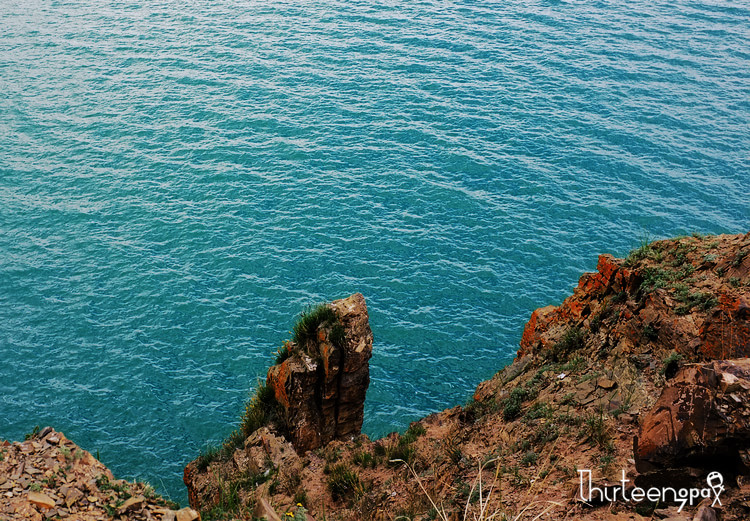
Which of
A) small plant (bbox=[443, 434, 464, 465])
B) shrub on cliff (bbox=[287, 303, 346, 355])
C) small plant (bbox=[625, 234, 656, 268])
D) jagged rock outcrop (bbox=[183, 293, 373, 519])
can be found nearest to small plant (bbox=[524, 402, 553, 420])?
small plant (bbox=[443, 434, 464, 465])

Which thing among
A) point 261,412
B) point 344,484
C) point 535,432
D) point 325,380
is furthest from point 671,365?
point 261,412

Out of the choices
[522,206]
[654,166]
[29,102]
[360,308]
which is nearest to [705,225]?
[654,166]

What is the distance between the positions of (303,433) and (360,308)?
3932mm

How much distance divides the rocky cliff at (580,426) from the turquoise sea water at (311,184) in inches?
264

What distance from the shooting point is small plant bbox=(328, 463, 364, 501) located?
1333cm

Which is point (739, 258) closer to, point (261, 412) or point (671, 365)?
point (671, 365)

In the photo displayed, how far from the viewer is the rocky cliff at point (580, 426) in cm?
829

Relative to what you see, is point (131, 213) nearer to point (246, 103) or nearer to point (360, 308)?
point (246, 103)

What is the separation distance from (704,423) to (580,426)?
372 centimetres

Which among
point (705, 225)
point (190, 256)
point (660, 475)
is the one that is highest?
point (660, 475)

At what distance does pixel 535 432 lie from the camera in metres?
12.2

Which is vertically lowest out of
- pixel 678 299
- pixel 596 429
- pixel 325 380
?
pixel 325 380

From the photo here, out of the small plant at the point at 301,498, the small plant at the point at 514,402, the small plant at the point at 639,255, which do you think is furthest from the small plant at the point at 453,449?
the small plant at the point at 639,255

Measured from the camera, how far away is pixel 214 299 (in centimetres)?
2770
